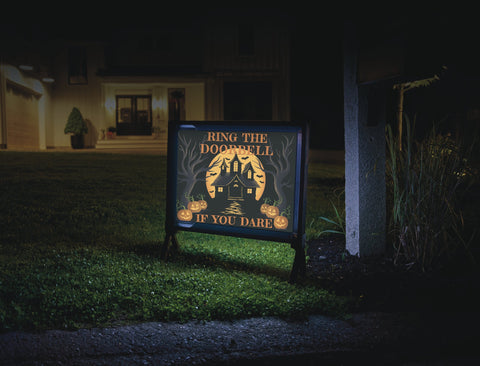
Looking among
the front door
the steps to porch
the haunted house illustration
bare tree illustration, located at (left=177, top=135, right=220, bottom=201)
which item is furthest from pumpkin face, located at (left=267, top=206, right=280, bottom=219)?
the front door

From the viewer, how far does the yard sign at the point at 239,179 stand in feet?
12.0

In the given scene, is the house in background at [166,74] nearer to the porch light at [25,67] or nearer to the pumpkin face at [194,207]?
the porch light at [25,67]

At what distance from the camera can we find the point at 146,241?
4934 mm

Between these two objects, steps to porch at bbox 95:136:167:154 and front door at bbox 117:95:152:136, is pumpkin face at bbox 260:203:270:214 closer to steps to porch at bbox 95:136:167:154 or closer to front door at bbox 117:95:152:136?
steps to porch at bbox 95:136:167:154

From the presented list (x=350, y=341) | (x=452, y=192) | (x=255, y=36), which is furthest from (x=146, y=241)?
(x=255, y=36)

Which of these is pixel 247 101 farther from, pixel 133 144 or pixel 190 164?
pixel 190 164

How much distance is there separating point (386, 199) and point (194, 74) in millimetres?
18774

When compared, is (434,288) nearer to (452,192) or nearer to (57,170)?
(452,192)

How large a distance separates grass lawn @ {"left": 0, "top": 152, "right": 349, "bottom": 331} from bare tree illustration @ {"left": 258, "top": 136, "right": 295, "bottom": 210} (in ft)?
2.41

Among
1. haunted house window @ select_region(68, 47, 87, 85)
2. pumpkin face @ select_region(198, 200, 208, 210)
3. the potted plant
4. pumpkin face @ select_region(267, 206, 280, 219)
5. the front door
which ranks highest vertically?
haunted house window @ select_region(68, 47, 87, 85)

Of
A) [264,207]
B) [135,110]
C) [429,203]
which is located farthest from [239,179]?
[135,110]

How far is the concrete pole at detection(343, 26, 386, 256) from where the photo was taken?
3982 mm

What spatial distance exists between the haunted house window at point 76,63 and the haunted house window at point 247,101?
7866 millimetres

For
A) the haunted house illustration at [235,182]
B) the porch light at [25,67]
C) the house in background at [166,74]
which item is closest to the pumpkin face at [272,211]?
the haunted house illustration at [235,182]
